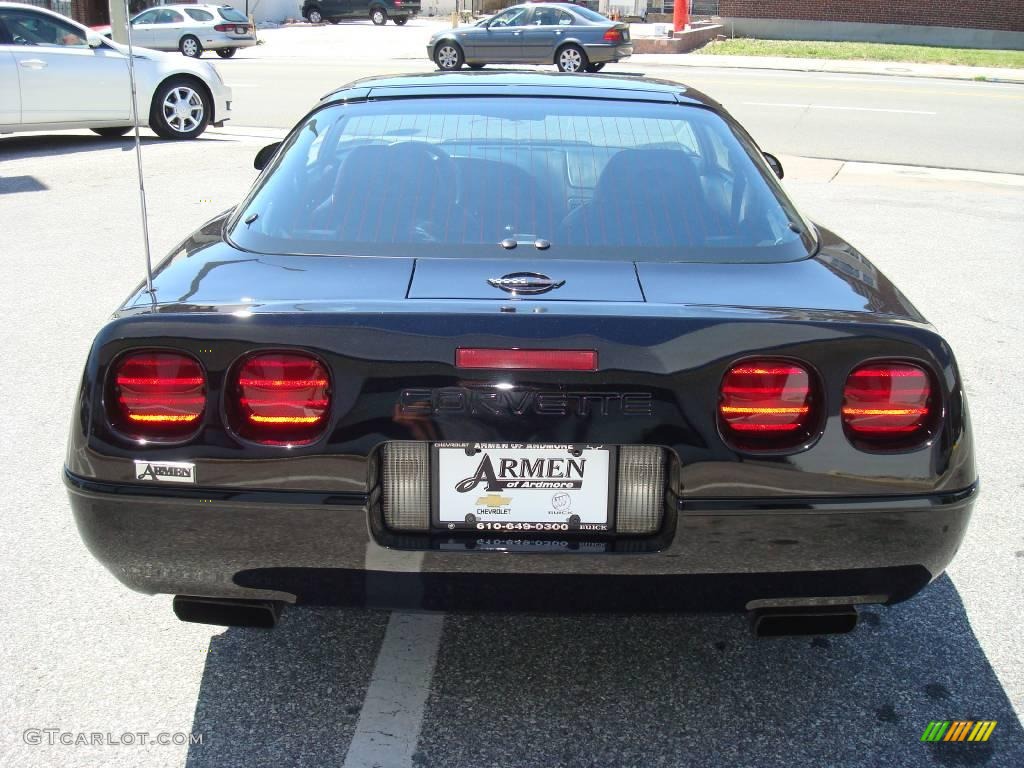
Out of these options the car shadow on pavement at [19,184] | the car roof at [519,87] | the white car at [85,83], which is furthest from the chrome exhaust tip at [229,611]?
the white car at [85,83]

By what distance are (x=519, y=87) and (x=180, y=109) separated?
10272mm

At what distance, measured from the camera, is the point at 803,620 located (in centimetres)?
267

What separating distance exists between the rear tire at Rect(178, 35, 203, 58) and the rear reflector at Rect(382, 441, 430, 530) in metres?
29.3

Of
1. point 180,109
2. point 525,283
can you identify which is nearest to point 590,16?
point 180,109

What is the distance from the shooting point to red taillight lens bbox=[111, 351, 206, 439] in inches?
97.6

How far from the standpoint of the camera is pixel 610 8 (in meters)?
46.0

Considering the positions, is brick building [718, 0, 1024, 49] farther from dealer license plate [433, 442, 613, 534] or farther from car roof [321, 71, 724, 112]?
dealer license plate [433, 442, 613, 534]

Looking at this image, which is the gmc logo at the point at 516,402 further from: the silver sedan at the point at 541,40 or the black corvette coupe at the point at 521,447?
the silver sedan at the point at 541,40

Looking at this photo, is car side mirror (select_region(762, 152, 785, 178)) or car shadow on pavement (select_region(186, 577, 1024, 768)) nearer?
car shadow on pavement (select_region(186, 577, 1024, 768))

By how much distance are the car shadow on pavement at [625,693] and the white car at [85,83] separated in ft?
33.3

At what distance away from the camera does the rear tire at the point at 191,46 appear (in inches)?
1157

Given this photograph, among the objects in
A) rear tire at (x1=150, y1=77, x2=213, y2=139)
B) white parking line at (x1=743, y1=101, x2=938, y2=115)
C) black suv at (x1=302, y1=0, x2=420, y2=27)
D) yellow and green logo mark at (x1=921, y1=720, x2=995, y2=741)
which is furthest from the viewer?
black suv at (x1=302, y1=0, x2=420, y2=27)

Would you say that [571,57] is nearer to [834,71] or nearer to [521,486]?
[834,71]

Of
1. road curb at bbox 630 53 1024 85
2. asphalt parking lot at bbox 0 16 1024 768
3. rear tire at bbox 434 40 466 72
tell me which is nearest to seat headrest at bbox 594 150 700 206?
asphalt parking lot at bbox 0 16 1024 768
